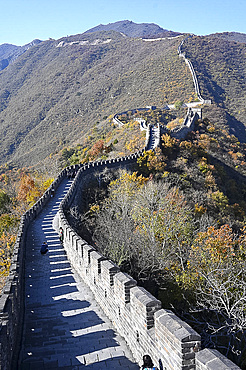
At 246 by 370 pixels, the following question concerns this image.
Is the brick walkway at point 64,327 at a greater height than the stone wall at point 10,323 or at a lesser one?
lesser

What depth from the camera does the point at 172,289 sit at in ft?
42.1

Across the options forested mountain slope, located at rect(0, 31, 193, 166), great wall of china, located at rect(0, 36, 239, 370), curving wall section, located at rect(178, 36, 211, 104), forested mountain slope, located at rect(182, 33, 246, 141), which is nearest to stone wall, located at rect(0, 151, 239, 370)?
great wall of china, located at rect(0, 36, 239, 370)

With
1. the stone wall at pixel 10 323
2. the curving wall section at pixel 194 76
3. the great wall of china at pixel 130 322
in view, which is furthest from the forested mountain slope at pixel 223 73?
the stone wall at pixel 10 323

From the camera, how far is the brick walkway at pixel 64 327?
18.4ft

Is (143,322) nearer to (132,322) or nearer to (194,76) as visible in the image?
(132,322)

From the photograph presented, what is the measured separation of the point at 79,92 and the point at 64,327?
9831 centimetres

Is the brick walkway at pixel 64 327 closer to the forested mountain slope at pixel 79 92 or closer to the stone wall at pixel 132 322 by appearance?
the stone wall at pixel 132 322

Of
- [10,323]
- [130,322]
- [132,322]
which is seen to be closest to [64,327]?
[10,323]

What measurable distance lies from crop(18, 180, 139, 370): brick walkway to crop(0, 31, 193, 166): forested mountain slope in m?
58.1

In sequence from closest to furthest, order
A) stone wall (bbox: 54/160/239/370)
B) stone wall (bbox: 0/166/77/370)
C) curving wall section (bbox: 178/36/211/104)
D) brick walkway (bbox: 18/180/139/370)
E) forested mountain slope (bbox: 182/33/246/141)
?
stone wall (bbox: 54/160/239/370) → stone wall (bbox: 0/166/77/370) → brick walkway (bbox: 18/180/139/370) → curving wall section (bbox: 178/36/211/104) → forested mountain slope (bbox: 182/33/246/141)

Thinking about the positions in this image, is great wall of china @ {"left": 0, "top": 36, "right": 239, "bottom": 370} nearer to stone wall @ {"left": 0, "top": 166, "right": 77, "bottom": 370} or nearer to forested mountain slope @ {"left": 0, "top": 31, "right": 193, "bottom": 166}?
stone wall @ {"left": 0, "top": 166, "right": 77, "bottom": 370}

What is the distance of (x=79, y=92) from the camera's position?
100m

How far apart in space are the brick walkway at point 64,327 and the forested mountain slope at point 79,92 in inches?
2286

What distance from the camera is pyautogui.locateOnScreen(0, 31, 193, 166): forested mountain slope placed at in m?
76.1
